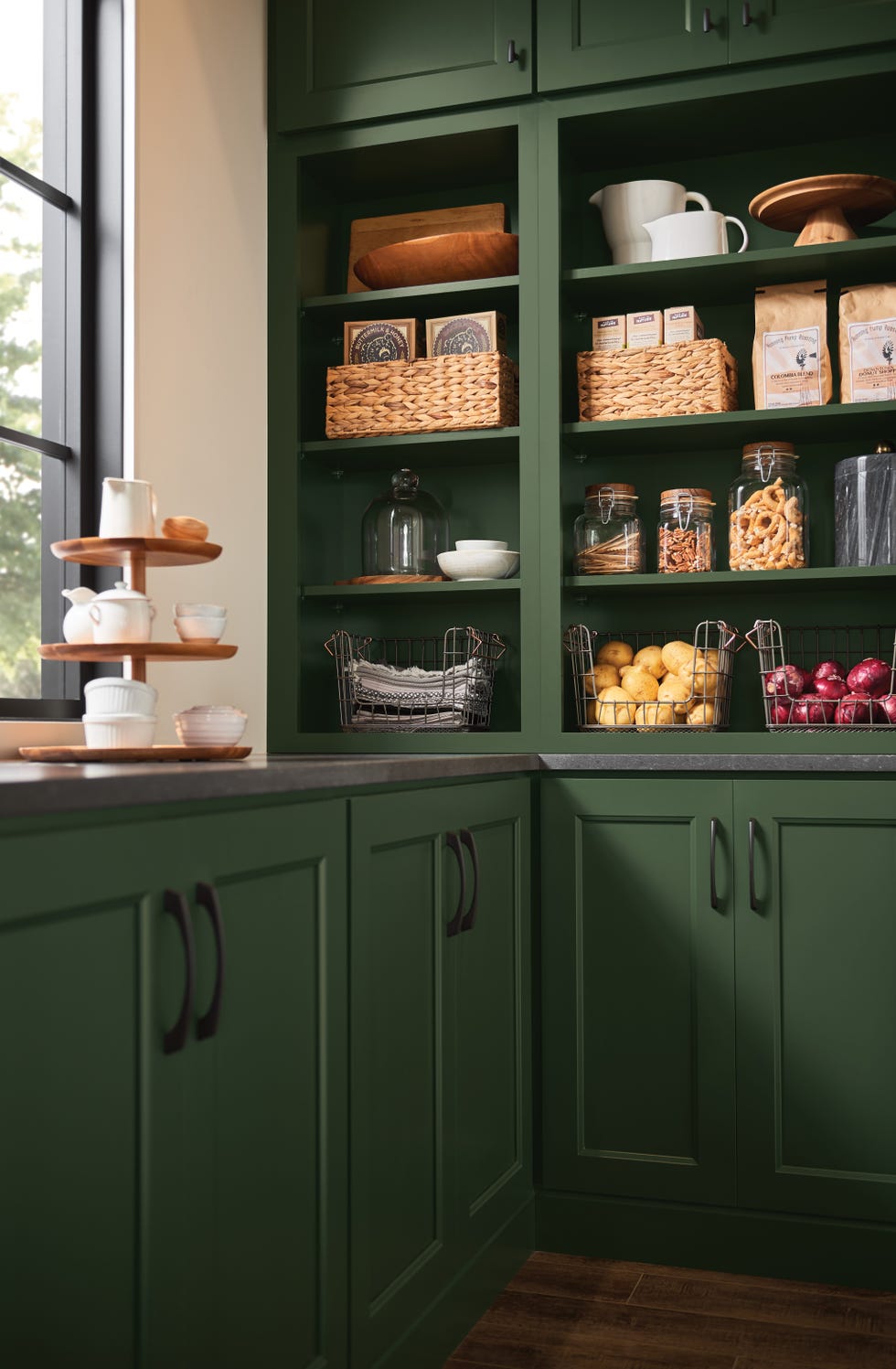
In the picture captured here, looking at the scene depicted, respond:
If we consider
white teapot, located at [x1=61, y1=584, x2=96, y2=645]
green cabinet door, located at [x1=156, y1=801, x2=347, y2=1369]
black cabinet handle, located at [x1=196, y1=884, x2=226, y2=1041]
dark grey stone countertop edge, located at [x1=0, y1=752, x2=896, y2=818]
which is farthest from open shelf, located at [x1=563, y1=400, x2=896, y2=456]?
black cabinet handle, located at [x1=196, y1=884, x2=226, y2=1041]

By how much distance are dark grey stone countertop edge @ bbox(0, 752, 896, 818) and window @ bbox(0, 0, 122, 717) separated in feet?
1.91

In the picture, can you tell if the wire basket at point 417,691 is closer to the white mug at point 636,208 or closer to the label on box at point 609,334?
the label on box at point 609,334

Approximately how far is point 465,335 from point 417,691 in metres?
0.79

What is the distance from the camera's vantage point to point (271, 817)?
153cm

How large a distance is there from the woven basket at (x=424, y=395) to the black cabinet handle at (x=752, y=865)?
3.31 ft

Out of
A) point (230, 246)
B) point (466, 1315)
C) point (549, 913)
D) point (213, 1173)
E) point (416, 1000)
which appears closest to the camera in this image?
point (213, 1173)

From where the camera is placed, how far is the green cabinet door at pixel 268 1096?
1351 mm

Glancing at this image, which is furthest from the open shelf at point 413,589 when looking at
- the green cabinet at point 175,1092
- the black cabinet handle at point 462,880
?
the green cabinet at point 175,1092

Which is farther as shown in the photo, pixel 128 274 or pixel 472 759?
pixel 128 274

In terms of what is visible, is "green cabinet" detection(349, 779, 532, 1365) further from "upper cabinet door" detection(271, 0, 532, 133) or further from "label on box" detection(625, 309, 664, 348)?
"upper cabinet door" detection(271, 0, 532, 133)

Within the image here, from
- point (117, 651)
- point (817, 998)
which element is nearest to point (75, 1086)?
point (117, 651)

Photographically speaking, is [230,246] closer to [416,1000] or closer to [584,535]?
[584,535]

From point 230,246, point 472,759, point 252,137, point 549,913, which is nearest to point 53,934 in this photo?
point 472,759

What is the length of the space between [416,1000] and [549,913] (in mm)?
680
